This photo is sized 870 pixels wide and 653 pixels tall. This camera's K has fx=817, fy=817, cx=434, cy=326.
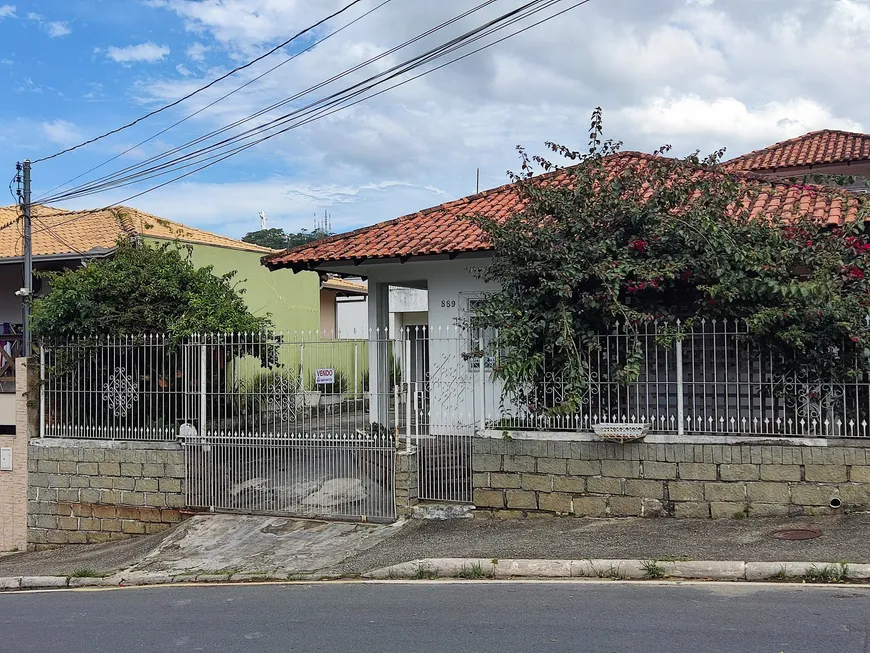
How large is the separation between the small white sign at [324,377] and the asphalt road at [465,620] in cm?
303

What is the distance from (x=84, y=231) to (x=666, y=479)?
47.6 ft

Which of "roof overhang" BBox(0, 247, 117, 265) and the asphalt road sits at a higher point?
"roof overhang" BBox(0, 247, 117, 265)

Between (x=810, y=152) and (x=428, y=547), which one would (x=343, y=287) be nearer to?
(x=810, y=152)

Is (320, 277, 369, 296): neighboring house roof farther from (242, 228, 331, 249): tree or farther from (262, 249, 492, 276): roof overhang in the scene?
(242, 228, 331, 249): tree

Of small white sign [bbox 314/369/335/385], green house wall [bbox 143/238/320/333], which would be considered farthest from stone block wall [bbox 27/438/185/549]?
green house wall [bbox 143/238/320/333]

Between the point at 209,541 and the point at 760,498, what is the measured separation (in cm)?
633

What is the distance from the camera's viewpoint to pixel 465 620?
6.10 metres

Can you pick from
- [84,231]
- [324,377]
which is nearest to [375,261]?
[324,377]

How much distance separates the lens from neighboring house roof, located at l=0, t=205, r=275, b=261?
1667 cm

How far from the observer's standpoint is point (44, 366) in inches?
472

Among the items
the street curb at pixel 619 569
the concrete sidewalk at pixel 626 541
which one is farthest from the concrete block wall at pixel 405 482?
the street curb at pixel 619 569

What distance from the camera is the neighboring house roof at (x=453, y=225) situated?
37.4ft

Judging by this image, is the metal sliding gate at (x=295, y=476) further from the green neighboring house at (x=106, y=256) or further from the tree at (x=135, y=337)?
the green neighboring house at (x=106, y=256)

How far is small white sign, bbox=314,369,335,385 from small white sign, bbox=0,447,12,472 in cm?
540
